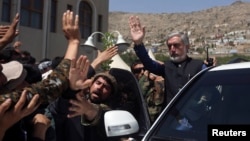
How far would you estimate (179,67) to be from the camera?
481cm

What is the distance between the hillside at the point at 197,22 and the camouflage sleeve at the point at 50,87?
76058 millimetres

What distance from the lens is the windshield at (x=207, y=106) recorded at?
286cm

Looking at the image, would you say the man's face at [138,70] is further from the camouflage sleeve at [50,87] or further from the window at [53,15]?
the window at [53,15]

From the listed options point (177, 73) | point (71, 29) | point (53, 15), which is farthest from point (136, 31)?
point (53, 15)

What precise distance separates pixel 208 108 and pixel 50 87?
108cm

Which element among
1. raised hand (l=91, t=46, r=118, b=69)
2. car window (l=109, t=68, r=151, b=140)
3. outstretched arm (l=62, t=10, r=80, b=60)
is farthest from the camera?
raised hand (l=91, t=46, r=118, b=69)

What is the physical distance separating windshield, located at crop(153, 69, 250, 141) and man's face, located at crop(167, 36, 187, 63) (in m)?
1.63

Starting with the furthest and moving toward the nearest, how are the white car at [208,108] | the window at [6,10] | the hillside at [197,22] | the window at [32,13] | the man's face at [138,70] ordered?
the hillside at [197,22], the window at [32,13], the window at [6,10], the man's face at [138,70], the white car at [208,108]

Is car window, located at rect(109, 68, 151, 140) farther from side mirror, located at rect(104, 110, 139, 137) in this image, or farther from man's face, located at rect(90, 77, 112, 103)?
side mirror, located at rect(104, 110, 139, 137)

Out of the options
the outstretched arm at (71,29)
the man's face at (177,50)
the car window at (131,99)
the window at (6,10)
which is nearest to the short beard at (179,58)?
the man's face at (177,50)

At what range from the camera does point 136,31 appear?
504 cm

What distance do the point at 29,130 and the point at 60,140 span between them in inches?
34.0

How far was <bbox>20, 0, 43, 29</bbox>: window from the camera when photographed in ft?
68.5

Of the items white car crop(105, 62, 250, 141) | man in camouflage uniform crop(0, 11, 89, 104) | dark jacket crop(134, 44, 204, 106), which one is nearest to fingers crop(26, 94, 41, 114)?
man in camouflage uniform crop(0, 11, 89, 104)
